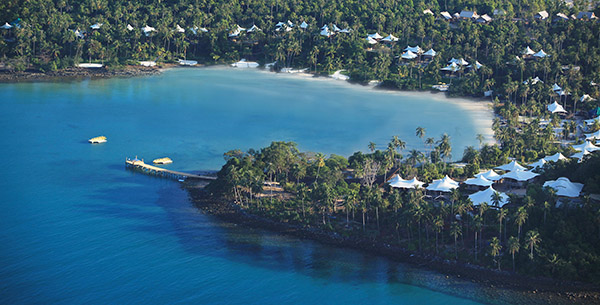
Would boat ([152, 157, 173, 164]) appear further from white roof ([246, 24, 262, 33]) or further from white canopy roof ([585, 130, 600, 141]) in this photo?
white roof ([246, 24, 262, 33])

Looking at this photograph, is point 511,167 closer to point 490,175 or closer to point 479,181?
point 490,175

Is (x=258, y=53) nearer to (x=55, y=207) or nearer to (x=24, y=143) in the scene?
(x=24, y=143)

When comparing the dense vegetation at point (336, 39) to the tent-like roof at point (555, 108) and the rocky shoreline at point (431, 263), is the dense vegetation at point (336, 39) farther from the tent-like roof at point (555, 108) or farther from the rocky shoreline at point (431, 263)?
the rocky shoreline at point (431, 263)

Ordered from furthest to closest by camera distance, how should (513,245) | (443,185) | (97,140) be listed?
(97,140) → (443,185) → (513,245)

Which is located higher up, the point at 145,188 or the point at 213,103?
the point at 213,103

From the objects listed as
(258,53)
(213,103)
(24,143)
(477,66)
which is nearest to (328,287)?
(24,143)

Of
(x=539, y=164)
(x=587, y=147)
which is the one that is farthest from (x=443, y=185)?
(x=587, y=147)

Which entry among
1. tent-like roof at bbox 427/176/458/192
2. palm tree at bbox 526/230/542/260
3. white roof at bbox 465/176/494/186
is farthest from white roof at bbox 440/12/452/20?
palm tree at bbox 526/230/542/260
